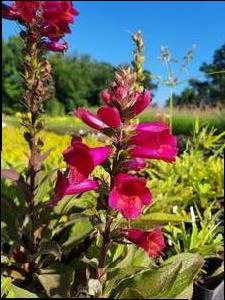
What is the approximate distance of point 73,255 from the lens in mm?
2693

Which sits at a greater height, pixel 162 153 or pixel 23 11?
pixel 23 11

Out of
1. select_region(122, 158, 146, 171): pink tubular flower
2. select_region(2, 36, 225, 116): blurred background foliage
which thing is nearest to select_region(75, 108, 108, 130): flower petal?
select_region(122, 158, 146, 171): pink tubular flower

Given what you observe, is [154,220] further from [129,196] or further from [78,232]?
[129,196]

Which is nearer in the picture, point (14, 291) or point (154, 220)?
point (14, 291)

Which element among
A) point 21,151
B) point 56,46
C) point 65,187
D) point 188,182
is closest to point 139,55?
point 56,46

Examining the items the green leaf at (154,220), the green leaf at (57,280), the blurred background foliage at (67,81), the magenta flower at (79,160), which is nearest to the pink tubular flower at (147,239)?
the magenta flower at (79,160)

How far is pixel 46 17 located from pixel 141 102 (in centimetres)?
83

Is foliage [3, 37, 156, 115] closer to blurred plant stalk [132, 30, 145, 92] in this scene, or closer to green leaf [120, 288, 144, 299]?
blurred plant stalk [132, 30, 145, 92]

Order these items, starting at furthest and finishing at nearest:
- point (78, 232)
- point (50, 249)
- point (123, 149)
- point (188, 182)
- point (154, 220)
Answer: point (188, 182) → point (78, 232) → point (154, 220) → point (50, 249) → point (123, 149)

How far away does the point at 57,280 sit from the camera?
2180 millimetres

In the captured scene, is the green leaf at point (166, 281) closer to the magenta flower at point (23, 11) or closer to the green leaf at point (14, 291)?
the green leaf at point (14, 291)

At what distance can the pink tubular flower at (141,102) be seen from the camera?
4.84 feet

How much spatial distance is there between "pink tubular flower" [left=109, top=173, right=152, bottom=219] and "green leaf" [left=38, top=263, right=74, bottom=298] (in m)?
0.80

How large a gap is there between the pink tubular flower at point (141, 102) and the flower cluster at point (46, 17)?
2.39 feet
